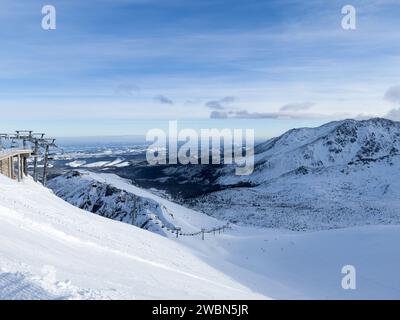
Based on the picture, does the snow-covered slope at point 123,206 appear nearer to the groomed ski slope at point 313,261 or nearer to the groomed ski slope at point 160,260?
the groomed ski slope at point 160,260

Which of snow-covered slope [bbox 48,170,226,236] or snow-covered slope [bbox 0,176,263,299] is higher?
snow-covered slope [bbox 0,176,263,299]

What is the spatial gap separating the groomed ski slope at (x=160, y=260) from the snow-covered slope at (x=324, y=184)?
35.3 meters

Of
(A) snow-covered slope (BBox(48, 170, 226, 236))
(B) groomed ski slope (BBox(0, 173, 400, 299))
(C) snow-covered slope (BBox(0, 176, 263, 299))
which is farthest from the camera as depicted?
(A) snow-covered slope (BBox(48, 170, 226, 236))

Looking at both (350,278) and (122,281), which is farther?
(350,278)

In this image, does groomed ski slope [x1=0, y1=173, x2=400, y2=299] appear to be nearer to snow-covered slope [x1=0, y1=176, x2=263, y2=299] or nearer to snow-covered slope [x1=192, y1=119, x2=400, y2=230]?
snow-covered slope [x1=0, y1=176, x2=263, y2=299]

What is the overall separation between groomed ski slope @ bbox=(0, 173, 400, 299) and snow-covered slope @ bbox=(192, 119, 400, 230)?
116 feet

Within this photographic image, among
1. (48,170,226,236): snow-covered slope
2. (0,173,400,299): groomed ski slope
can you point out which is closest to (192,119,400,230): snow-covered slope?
(48,170,226,236): snow-covered slope

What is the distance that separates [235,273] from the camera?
2244 centimetres

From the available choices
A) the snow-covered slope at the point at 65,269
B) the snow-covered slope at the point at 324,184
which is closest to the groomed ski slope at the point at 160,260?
the snow-covered slope at the point at 65,269

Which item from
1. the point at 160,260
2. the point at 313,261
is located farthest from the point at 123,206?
the point at 160,260

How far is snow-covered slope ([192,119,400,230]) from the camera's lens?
73375 millimetres
